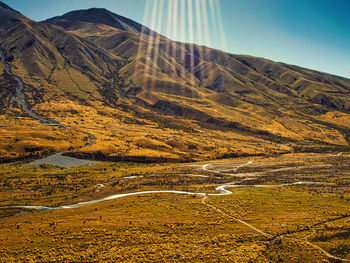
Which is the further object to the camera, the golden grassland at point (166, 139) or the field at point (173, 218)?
the golden grassland at point (166, 139)

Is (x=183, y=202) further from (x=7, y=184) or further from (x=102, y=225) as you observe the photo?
(x=7, y=184)

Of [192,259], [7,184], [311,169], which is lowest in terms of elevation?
[7,184]

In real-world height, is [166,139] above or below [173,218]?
above

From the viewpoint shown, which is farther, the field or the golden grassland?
the golden grassland

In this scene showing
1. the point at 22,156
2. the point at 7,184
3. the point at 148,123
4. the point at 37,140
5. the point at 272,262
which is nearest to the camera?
the point at 272,262

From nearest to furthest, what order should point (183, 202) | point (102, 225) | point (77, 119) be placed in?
point (102, 225)
point (183, 202)
point (77, 119)

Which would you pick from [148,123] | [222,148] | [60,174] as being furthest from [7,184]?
[148,123]

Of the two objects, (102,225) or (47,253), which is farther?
(102,225)

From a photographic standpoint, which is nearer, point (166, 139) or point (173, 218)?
point (173, 218)
